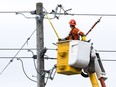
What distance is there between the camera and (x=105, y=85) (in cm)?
2073

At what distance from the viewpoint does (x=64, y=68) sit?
2062 cm

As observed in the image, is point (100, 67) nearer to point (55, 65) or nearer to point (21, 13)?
point (55, 65)

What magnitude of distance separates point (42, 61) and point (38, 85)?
684mm

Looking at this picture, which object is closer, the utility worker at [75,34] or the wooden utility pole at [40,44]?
the utility worker at [75,34]

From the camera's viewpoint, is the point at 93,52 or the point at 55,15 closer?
the point at 93,52

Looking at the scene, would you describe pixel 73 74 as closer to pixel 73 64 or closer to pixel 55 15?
pixel 73 64

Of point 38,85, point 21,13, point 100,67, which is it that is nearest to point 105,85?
point 100,67

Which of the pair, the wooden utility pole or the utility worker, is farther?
the wooden utility pole

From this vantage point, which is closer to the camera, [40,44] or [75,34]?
[75,34]

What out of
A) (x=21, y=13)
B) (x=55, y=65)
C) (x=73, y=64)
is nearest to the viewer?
(x=73, y=64)

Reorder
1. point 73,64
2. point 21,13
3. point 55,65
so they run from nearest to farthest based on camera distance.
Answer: point 73,64
point 55,65
point 21,13

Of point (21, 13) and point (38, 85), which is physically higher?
point (21, 13)

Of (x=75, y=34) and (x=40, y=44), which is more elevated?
(x=75, y=34)

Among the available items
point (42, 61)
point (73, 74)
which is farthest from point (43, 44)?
point (73, 74)
